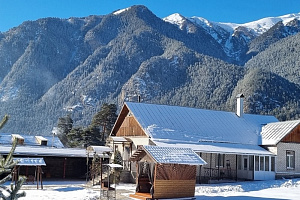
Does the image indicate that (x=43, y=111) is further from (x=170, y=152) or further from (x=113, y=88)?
(x=170, y=152)

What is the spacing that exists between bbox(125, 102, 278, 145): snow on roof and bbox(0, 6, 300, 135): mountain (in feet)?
186

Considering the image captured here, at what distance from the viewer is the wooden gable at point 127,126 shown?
27302 mm

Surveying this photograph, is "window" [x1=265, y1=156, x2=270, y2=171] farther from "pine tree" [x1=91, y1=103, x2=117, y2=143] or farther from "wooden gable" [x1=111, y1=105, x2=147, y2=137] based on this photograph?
"pine tree" [x1=91, y1=103, x2=117, y2=143]

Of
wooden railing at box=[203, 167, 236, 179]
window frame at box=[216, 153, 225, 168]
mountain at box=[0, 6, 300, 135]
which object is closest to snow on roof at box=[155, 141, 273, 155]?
window frame at box=[216, 153, 225, 168]

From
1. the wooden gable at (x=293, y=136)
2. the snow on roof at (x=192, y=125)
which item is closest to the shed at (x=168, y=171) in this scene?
the snow on roof at (x=192, y=125)

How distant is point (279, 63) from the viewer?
439 ft

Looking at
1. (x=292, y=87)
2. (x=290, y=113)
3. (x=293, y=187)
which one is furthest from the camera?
(x=292, y=87)

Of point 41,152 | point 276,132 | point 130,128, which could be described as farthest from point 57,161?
point 276,132

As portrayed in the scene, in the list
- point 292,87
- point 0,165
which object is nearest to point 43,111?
point 292,87

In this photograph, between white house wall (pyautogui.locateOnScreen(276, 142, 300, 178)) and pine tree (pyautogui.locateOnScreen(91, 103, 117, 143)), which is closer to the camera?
white house wall (pyautogui.locateOnScreen(276, 142, 300, 178))

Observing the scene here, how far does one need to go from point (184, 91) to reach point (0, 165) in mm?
108970

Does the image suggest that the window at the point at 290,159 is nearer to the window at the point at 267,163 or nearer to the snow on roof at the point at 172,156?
the window at the point at 267,163

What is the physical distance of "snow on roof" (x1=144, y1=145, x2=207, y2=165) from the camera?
17531mm

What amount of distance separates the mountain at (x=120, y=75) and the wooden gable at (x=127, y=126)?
59602 mm
